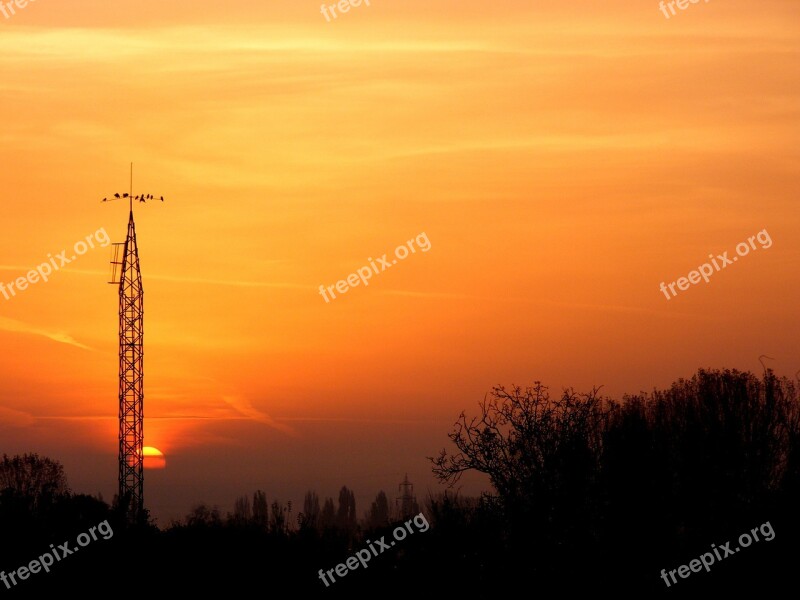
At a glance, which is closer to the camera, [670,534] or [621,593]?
[621,593]

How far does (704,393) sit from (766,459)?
27.0ft

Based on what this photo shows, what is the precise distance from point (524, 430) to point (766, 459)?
1242 inches

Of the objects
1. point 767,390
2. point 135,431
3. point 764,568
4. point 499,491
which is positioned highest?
point 135,431

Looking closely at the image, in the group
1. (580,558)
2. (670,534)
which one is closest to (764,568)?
(670,534)

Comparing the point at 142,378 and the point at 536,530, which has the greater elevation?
the point at 142,378

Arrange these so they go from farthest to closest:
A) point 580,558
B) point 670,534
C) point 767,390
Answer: point 767,390 < point 670,534 < point 580,558

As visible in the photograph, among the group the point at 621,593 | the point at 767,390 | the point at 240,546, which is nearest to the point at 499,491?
the point at 621,593

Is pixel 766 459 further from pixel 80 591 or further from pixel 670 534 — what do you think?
pixel 80 591

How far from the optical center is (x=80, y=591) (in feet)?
172

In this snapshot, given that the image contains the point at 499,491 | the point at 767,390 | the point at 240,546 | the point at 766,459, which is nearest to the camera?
the point at 499,491

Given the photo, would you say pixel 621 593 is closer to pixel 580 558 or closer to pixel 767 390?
pixel 580 558

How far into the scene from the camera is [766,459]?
76875mm

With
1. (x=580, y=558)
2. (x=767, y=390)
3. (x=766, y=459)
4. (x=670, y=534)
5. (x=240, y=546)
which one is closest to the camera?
(x=580, y=558)

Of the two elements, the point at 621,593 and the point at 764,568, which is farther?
the point at 764,568
